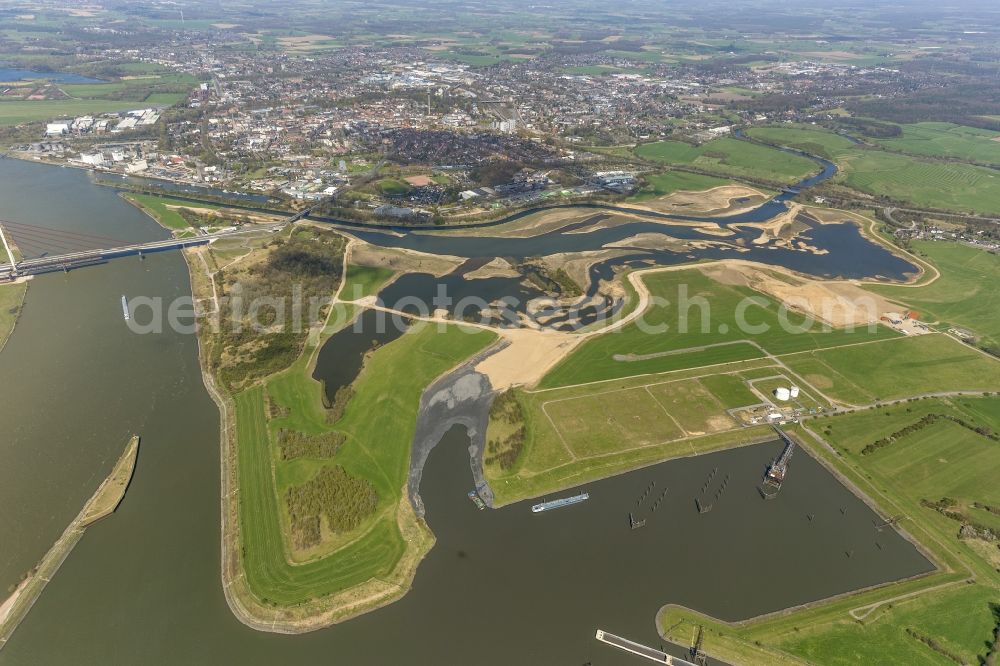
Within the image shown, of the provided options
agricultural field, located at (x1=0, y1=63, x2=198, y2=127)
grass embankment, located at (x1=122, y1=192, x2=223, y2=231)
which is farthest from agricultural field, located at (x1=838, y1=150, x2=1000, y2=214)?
agricultural field, located at (x1=0, y1=63, x2=198, y2=127)

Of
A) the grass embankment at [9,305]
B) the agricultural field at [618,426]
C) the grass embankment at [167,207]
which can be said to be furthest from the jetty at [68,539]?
the grass embankment at [167,207]

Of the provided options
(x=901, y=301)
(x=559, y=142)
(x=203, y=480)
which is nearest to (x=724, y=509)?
(x=203, y=480)

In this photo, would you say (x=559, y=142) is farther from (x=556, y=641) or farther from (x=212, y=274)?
(x=556, y=641)

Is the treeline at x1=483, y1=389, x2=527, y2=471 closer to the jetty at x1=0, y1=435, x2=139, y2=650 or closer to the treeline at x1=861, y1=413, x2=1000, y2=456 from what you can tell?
the jetty at x1=0, y1=435, x2=139, y2=650

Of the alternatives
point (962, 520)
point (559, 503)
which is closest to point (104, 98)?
point (559, 503)

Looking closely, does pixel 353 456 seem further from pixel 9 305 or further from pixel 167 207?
pixel 167 207

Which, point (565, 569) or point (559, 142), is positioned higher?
point (559, 142)
